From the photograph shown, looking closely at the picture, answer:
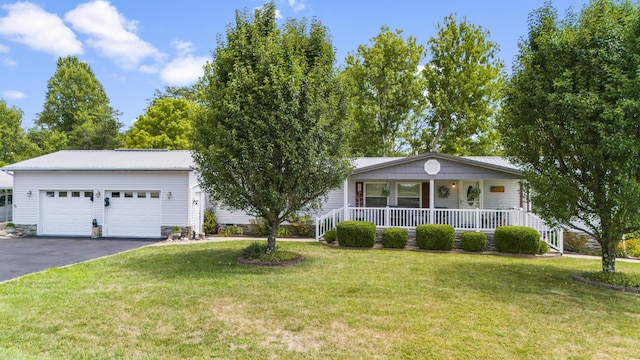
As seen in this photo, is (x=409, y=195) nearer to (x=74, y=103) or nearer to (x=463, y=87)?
(x=463, y=87)

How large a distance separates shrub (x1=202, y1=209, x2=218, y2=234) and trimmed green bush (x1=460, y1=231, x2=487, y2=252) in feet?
33.7

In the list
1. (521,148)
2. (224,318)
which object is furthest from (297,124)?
(521,148)

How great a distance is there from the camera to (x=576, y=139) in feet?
22.9

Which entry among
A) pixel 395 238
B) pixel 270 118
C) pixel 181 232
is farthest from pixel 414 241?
pixel 181 232

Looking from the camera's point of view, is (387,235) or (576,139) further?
(387,235)

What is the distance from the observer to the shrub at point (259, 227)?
49.2 feet

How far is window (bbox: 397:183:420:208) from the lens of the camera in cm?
1539

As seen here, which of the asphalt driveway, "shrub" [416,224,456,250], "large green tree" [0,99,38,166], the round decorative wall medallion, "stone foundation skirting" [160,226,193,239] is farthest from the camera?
"large green tree" [0,99,38,166]

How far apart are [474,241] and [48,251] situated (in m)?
13.4

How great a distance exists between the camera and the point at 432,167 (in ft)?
42.9

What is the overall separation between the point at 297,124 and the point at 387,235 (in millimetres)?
5799

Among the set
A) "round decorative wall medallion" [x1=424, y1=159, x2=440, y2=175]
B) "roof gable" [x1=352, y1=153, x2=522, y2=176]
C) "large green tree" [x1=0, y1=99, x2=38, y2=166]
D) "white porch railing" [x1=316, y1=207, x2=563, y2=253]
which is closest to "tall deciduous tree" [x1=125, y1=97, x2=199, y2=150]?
"large green tree" [x1=0, y1=99, x2=38, y2=166]

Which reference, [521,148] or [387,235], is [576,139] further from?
[387,235]

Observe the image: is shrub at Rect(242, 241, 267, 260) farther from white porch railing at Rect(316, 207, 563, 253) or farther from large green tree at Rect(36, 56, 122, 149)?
large green tree at Rect(36, 56, 122, 149)
